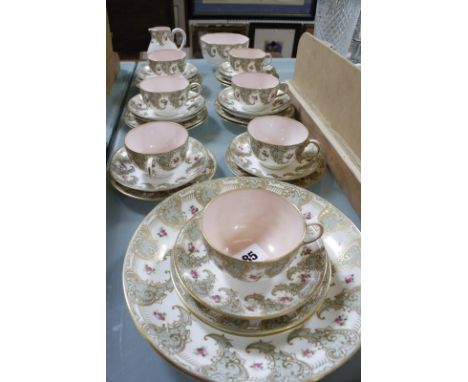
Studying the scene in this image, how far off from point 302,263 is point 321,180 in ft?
0.91

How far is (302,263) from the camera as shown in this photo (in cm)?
43

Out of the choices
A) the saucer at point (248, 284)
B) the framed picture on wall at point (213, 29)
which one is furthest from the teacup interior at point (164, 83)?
the framed picture on wall at point (213, 29)

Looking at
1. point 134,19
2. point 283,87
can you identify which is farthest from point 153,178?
point 134,19

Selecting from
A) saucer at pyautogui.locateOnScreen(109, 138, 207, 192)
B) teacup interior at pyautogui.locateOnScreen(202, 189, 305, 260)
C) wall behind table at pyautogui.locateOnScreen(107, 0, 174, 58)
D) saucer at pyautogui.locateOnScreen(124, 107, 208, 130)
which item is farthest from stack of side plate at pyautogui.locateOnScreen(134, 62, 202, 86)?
wall behind table at pyautogui.locateOnScreen(107, 0, 174, 58)

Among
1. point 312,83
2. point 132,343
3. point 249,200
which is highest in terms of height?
point 312,83

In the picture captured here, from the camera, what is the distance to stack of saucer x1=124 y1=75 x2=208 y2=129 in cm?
79

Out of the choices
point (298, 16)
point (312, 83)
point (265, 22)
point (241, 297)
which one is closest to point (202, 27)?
point (265, 22)

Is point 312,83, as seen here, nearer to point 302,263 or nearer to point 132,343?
point 302,263

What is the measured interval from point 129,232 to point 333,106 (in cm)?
51

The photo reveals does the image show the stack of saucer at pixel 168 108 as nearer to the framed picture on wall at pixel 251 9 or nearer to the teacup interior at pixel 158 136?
the teacup interior at pixel 158 136

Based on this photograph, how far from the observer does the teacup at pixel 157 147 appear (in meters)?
0.58

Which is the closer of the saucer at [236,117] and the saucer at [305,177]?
the saucer at [305,177]

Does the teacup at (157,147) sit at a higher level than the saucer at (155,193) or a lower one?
higher

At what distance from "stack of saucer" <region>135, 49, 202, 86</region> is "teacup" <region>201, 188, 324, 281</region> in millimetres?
651
